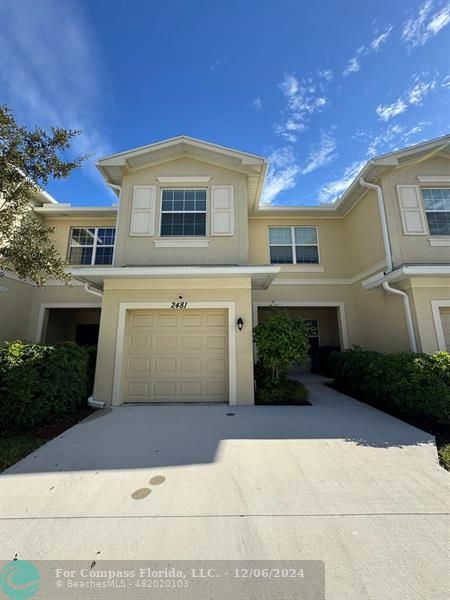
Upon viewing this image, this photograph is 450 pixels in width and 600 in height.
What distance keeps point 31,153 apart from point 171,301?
428 cm

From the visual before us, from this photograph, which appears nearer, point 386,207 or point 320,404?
point 320,404

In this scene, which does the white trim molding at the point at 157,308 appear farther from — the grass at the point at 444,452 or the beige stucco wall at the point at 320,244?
the beige stucco wall at the point at 320,244

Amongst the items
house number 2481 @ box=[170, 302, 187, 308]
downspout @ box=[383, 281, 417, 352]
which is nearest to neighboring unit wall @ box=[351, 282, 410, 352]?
downspout @ box=[383, 281, 417, 352]

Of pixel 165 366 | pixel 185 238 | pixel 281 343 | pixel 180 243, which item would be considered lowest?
pixel 165 366

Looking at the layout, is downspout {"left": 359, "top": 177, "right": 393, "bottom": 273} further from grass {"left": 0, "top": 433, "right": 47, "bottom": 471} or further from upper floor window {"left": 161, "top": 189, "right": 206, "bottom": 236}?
grass {"left": 0, "top": 433, "right": 47, "bottom": 471}

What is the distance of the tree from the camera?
15.1 feet

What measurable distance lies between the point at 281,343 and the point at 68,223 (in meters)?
10.3

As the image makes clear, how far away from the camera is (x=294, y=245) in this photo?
1116 centimetres

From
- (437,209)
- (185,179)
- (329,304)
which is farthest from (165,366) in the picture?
(437,209)

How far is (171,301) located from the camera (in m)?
7.32

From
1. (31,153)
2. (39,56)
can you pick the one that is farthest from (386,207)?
(39,56)

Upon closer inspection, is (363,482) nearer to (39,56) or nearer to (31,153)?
(31,153)

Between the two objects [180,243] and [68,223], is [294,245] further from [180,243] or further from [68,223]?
[68,223]

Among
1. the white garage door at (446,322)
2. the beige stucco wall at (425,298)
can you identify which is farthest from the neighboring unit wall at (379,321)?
the white garage door at (446,322)
